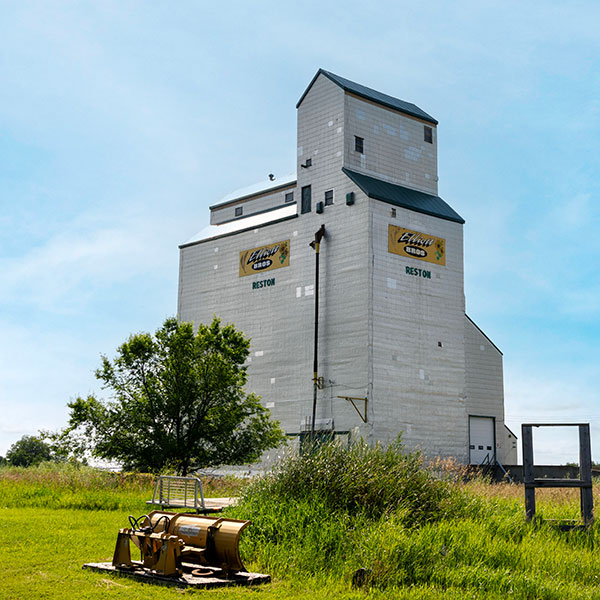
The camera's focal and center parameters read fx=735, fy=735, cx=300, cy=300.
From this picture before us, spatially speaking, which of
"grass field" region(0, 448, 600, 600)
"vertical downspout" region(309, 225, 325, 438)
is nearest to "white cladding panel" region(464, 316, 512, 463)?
"vertical downspout" region(309, 225, 325, 438)

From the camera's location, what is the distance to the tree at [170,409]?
32.5 meters

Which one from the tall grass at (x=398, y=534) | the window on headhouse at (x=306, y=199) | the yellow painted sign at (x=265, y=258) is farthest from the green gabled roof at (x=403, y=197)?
the tall grass at (x=398, y=534)

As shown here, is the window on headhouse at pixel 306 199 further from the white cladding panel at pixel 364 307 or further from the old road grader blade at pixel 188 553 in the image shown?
the old road grader blade at pixel 188 553

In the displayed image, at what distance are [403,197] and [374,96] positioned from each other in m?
6.51

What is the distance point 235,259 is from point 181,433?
15.6 meters

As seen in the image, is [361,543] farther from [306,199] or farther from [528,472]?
[306,199]

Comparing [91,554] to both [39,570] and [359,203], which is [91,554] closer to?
[39,570]

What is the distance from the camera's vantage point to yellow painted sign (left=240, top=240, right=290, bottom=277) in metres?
42.7

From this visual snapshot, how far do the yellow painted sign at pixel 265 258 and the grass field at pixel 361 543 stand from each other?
87.7 feet

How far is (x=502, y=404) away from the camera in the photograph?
Result: 44438 mm

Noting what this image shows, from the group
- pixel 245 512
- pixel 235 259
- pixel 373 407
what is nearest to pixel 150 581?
pixel 245 512

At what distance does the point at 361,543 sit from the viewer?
452 inches

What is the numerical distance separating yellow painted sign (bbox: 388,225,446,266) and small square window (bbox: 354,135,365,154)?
5.16 metres

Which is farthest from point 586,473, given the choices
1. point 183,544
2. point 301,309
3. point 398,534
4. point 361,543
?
point 301,309
